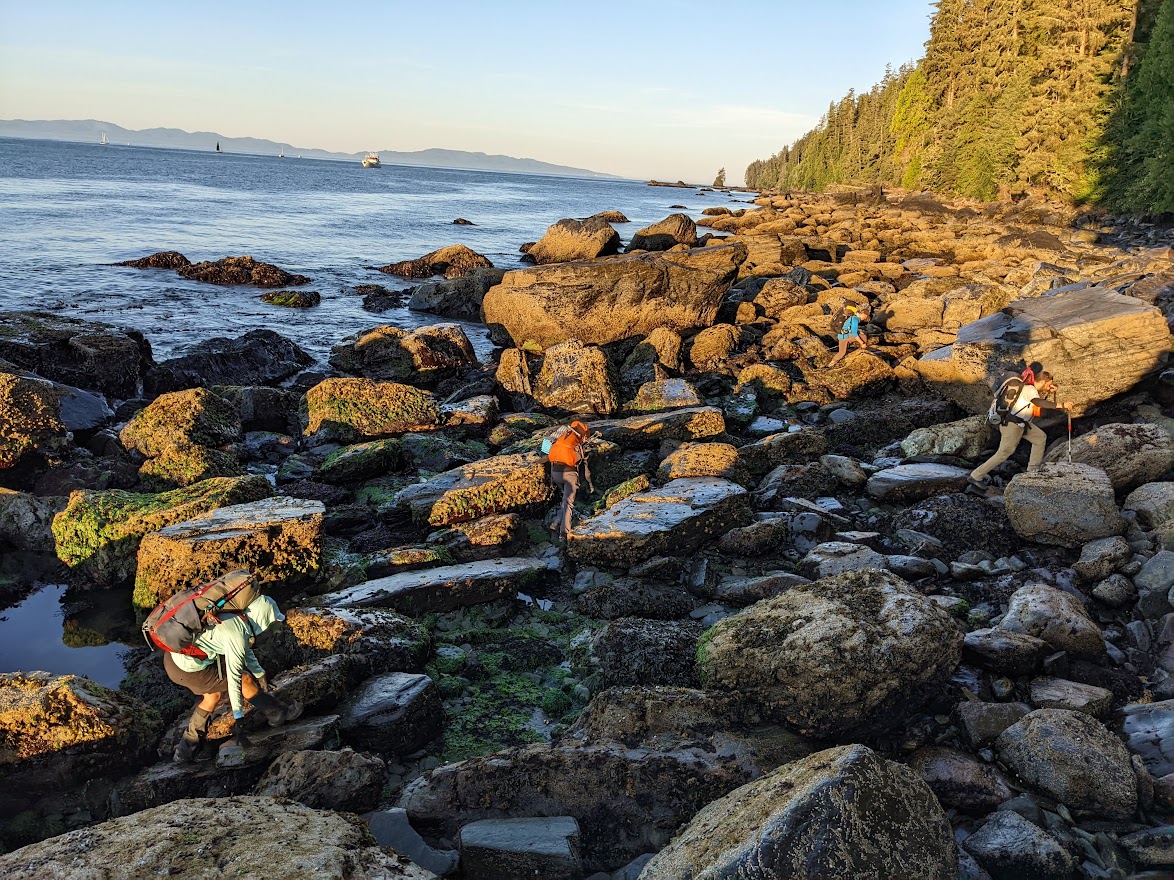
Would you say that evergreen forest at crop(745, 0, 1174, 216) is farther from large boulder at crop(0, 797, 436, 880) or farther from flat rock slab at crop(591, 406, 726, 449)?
large boulder at crop(0, 797, 436, 880)

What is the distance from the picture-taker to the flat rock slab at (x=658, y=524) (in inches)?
372

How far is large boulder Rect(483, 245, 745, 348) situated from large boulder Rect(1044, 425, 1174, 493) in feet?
41.5

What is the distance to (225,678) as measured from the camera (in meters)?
6.50

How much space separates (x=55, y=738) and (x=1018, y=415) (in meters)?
12.2

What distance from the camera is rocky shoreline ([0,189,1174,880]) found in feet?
15.4

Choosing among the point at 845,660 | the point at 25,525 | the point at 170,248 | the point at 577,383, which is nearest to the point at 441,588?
the point at 845,660

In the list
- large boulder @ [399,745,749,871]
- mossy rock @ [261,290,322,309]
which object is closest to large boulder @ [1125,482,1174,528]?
large boulder @ [399,745,749,871]

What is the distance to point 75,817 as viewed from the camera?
5.94 meters

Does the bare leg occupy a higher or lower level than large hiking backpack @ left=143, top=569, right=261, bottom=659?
higher

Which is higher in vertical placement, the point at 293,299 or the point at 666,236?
the point at 666,236

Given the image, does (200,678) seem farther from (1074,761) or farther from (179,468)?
(1074,761)

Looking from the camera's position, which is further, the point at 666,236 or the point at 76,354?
the point at 666,236

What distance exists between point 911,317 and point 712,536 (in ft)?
47.7

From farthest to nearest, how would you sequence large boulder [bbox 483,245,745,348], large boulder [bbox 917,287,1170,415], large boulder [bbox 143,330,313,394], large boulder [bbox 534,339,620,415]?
large boulder [bbox 483,245,745,348] < large boulder [bbox 143,330,313,394] < large boulder [bbox 534,339,620,415] < large boulder [bbox 917,287,1170,415]
